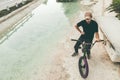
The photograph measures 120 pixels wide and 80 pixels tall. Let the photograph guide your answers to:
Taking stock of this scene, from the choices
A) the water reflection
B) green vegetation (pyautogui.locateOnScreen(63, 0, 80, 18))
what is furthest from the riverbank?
green vegetation (pyautogui.locateOnScreen(63, 0, 80, 18))

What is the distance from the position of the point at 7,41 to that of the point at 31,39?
160 centimetres

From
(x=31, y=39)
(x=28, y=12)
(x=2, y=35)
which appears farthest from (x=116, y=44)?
(x=28, y=12)

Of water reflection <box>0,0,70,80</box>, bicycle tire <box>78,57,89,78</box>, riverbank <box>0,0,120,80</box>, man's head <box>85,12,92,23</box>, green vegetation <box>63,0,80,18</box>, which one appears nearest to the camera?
bicycle tire <box>78,57,89,78</box>

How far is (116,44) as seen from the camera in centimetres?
1040

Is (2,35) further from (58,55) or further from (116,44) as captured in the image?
(116,44)

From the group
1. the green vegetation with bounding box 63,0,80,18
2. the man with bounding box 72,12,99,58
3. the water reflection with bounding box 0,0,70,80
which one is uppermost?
the man with bounding box 72,12,99,58

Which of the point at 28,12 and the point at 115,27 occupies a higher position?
the point at 115,27

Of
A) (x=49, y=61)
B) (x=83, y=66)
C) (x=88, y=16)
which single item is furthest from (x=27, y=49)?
(x=88, y=16)

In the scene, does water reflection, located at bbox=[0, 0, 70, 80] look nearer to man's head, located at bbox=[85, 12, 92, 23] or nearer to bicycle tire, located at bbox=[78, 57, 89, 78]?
bicycle tire, located at bbox=[78, 57, 89, 78]

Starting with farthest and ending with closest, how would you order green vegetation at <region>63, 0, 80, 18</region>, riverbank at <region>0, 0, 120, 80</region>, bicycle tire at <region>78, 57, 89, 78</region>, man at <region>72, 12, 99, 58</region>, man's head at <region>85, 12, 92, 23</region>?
green vegetation at <region>63, 0, 80, 18</region>
riverbank at <region>0, 0, 120, 80</region>
man at <region>72, 12, 99, 58</region>
man's head at <region>85, 12, 92, 23</region>
bicycle tire at <region>78, 57, 89, 78</region>

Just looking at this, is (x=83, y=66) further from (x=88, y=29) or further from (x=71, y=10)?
(x=71, y=10)

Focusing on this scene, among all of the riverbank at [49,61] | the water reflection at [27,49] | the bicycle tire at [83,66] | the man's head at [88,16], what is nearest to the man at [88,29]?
the man's head at [88,16]

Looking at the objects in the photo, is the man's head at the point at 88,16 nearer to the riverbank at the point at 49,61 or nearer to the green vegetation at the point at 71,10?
the riverbank at the point at 49,61

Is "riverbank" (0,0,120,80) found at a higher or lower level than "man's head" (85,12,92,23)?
lower
